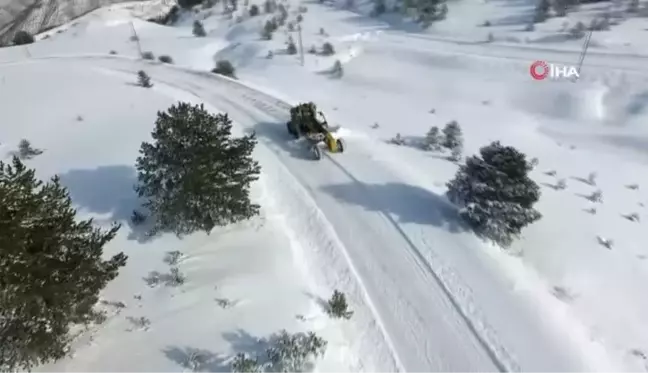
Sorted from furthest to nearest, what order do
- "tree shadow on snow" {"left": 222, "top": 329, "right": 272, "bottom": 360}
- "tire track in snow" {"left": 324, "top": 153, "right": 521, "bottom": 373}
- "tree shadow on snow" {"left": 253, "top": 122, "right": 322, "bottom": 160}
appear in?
"tree shadow on snow" {"left": 253, "top": 122, "right": 322, "bottom": 160}
"tire track in snow" {"left": 324, "top": 153, "right": 521, "bottom": 373}
"tree shadow on snow" {"left": 222, "top": 329, "right": 272, "bottom": 360}

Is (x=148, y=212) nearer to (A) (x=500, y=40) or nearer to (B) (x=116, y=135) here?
(B) (x=116, y=135)

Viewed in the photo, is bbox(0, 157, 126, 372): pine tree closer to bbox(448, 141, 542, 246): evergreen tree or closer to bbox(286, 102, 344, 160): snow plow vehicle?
bbox(448, 141, 542, 246): evergreen tree

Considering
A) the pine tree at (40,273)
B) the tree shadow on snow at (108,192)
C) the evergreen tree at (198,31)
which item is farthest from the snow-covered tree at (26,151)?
the evergreen tree at (198,31)

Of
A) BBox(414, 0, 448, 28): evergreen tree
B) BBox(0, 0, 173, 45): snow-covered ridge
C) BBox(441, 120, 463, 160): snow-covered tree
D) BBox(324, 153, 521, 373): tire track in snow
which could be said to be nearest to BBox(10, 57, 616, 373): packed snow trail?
BBox(324, 153, 521, 373): tire track in snow

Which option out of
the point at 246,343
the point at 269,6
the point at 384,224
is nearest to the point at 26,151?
the point at 246,343

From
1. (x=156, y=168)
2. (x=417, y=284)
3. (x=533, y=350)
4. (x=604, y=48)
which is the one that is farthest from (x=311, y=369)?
(x=604, y=48)

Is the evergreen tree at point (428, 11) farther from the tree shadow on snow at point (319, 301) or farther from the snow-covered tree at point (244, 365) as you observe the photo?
the snow-covered tree at point (244, 365)
